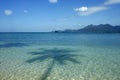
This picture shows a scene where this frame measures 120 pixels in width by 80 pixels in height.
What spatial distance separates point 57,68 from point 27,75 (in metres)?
2.72

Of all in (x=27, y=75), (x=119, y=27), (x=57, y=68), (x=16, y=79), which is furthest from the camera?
(x=119, y=27)

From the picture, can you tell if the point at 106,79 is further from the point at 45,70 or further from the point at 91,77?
the point at 45,70

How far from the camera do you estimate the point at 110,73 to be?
11.9 metres

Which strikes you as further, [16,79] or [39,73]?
[39,73]

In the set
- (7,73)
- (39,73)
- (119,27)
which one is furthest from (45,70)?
(119,27)

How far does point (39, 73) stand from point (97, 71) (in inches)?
168

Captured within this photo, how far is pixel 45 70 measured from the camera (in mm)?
12836

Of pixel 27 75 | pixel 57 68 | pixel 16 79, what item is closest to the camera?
pixel 16 79

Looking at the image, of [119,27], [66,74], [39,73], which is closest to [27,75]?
[39,73]

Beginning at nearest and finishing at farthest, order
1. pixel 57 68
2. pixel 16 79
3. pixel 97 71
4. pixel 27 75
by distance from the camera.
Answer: pixel 16 79, pixel 27 75, pixel 97 71, pixel 57 68

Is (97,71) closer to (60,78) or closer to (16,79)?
(60,78)

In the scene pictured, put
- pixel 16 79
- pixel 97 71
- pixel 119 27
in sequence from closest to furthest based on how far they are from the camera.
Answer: pixel 16 79 < pixel 97 71 < pixel 119 27

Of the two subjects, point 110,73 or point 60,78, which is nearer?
point 60,78

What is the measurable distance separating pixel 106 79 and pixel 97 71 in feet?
5.80
